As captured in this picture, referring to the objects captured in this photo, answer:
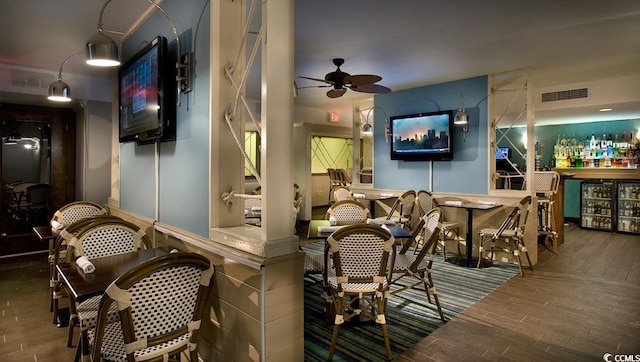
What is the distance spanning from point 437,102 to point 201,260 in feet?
17.9

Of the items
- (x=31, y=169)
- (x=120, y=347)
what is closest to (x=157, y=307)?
(x=120, y=347)

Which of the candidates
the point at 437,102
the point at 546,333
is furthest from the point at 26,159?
the point at 546,333

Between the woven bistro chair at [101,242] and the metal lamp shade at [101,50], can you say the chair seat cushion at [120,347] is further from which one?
A: the metal lamp shade at [101,50]

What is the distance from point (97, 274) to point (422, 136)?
535 cm

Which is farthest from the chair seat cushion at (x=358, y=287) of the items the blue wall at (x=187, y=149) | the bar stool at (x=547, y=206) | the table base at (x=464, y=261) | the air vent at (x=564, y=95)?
the air vent at (x=564, y=95)

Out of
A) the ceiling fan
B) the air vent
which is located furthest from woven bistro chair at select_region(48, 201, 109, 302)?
the air vent

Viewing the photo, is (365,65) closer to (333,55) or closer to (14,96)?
(333,55)

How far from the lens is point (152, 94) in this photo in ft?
9.20

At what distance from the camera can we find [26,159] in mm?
5918

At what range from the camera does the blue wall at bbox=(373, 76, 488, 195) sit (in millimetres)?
5699

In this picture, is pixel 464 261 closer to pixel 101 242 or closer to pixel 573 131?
pixel 101 242

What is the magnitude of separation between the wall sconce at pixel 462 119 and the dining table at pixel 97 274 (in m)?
4.57

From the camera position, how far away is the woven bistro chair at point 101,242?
242cm

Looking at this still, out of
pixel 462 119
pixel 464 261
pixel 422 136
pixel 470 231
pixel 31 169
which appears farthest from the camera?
pixel 422 136
